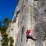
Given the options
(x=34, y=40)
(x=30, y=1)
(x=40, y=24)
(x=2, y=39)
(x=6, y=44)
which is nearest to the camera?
(x=34, y=40)

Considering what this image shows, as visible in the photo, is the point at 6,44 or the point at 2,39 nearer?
the point at 6,44

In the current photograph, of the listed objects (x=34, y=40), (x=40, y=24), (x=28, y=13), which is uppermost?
(x=28, y=13)

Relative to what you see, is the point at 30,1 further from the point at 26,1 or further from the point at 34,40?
the point at 34,40

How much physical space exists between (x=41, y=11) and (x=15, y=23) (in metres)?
9.41

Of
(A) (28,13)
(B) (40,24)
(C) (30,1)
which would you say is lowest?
(B) (40,24)

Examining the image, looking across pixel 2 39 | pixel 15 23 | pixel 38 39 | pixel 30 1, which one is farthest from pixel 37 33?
pixel 2 39

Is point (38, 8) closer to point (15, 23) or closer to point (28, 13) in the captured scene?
point (28, 13)

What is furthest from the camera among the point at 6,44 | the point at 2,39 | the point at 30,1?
the point at 2,39

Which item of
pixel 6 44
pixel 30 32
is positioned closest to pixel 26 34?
pixel 30 32

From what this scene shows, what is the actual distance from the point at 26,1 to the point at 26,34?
5.38 m

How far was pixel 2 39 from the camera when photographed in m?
32.0

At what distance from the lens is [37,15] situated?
21031mm

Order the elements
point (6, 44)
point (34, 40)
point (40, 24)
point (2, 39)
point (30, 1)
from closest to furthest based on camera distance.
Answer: point (34, 40) < point (40, 24) < point (30, 1) < point (6, 44) < point (2, 39)

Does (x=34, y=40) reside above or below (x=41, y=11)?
below
